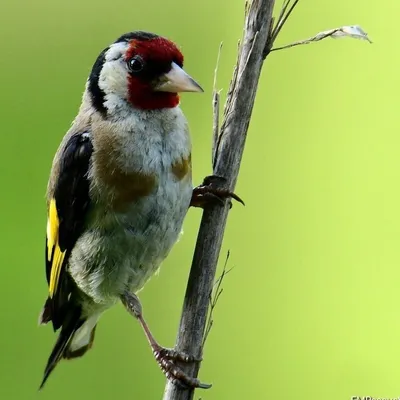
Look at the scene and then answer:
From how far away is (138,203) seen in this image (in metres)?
1.88

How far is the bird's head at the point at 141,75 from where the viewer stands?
1.87 m

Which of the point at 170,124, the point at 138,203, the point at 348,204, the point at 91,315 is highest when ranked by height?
the point at 348,204

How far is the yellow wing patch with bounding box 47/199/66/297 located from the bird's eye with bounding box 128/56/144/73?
340 mm

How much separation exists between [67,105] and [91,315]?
100 centimetres

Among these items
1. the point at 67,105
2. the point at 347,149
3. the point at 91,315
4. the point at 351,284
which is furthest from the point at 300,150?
the point at 91,315

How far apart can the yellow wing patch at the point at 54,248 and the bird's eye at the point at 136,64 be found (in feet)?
1.11

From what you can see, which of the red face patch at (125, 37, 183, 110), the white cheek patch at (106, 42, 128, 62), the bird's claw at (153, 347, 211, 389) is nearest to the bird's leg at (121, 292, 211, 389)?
the bird's claw at (153, 347, 211, 389)

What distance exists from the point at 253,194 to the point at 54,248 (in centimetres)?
95

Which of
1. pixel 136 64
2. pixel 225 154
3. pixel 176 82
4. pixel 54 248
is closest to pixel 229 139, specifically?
pixel 225 154

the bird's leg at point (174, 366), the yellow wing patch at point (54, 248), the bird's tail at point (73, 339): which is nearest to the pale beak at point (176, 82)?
the yellow wing patch at point (54, 248)

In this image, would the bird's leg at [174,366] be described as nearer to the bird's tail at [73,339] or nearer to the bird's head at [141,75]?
the bird's tail at [73,339]

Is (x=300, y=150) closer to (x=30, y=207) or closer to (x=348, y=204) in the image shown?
(x=348, y=204)

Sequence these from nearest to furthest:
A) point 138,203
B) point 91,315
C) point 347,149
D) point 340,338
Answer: point 138,203 → point 91,315 → point 340,338 → point 347,149

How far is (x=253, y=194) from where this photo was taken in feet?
9.50
